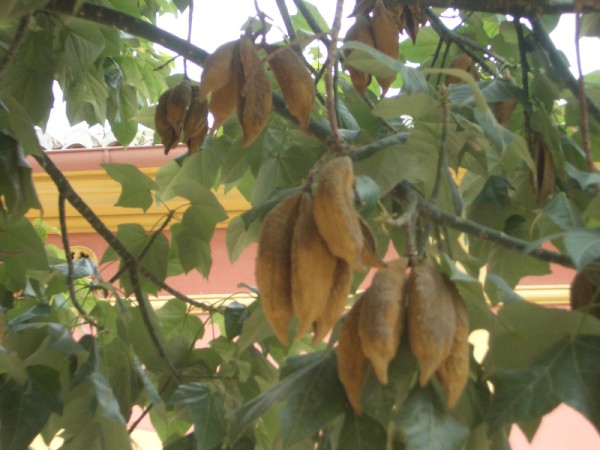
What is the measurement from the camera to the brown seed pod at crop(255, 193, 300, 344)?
35 centimetres

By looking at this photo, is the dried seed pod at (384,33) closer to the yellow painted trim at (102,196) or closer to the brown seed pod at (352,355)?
the brown seed pod at (352,355)

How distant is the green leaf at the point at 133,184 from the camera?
0.87 m

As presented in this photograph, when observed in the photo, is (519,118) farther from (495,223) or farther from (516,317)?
(516,317)

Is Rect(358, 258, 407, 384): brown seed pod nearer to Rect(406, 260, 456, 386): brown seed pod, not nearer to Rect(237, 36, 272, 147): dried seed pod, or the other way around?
Rect(406, 260, 456, 386): brown seed pod

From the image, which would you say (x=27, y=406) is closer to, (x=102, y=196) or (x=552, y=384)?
(x=552, y=384)

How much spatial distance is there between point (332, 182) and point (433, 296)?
73 mm

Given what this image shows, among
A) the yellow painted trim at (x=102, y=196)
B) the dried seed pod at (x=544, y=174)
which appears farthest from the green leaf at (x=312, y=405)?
the yellow painted trim at (x=102, y=196)

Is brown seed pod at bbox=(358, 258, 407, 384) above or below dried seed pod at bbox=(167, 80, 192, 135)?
below

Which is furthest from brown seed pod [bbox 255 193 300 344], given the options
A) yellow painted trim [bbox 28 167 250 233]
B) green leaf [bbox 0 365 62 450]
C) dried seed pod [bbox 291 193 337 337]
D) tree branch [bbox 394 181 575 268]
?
yellow painted trim [bbox 28 167 250 233]

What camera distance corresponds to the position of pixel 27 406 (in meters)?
0.73

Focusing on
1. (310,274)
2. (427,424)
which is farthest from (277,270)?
(427,424)

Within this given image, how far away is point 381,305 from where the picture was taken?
36cm

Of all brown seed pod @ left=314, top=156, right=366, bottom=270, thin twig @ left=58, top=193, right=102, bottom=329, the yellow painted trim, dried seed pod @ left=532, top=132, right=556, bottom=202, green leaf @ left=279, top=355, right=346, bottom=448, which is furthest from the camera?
the yellow painted trim

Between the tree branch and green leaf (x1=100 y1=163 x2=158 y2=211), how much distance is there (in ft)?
1.51
